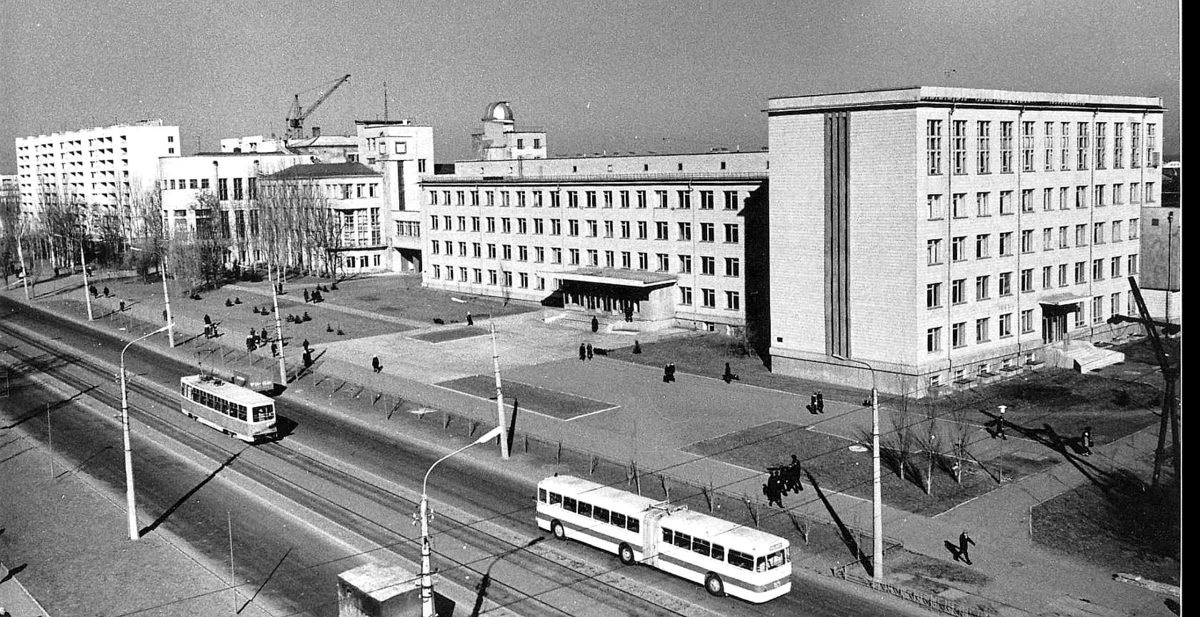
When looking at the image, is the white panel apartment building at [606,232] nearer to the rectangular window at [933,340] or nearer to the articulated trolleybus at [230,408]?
the rectangular window at [933,340]

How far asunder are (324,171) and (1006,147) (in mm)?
85893

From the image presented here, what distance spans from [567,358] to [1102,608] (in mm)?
45090

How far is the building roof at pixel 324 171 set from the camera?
124 meters

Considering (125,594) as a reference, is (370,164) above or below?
above

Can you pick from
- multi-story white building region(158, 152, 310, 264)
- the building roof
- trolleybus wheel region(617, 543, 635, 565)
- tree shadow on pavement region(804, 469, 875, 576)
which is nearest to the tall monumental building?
tree shadow on pavement region(804, 469, 875, 576)

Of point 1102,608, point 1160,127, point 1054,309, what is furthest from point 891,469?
point 1160,127

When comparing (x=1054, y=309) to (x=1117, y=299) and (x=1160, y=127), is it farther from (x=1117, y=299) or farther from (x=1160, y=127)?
(x=1160, y=127)

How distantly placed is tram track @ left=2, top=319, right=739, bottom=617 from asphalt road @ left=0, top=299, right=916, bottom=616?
6cm

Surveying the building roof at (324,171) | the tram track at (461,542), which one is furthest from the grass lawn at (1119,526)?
the building roof at (324,171)

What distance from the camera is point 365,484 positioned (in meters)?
42.4

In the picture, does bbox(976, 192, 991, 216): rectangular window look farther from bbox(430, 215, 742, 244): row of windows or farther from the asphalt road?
the asphalt road

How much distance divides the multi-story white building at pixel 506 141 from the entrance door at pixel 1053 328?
7839 cm

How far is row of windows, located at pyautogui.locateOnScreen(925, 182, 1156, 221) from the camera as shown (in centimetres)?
5684

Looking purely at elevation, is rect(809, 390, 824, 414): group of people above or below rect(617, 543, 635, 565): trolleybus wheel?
above
